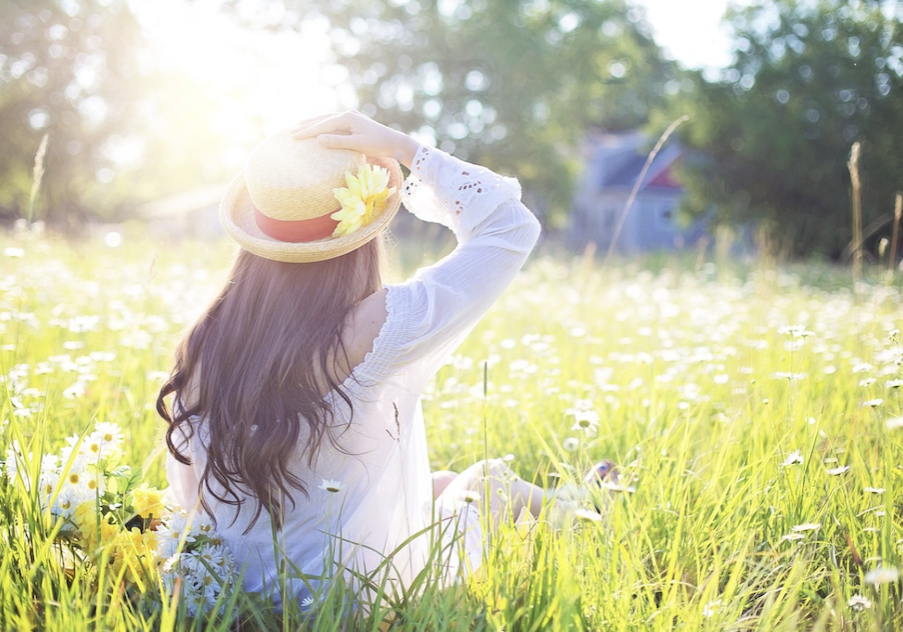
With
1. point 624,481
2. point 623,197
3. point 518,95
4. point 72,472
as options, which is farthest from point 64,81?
point 624,481

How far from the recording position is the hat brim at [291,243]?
1.70 m

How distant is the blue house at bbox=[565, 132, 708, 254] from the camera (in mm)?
28891

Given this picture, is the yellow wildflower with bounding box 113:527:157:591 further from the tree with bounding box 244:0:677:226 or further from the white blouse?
the tree with bounding box 244:0:677:226

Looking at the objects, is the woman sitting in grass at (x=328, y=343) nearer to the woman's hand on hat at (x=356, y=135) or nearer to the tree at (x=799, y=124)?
the woman's hand on hat at (x=356, y=135)

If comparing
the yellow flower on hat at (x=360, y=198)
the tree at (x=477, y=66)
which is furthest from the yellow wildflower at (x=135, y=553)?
the tree at (x=477, y=66)

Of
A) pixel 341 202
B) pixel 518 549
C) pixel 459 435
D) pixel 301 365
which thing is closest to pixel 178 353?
pixel 301 365

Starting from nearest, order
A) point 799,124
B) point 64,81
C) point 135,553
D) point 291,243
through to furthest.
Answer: point 135,553 < point 291,243 < point 799,124 < point 64,81

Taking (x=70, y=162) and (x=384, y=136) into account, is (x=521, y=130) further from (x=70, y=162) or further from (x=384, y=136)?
(x=384, y=136)

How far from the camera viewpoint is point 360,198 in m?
1.75

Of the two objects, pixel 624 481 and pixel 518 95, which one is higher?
pixel 518 95

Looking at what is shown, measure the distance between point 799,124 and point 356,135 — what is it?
19165mm

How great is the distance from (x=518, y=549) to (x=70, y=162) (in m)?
25.1

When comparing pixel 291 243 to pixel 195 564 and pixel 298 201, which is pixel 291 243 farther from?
pixel 195 564

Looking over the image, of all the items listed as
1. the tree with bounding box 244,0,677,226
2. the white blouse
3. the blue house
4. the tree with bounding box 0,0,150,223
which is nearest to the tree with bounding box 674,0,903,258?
the tree with bounding box 244,0,677,226
